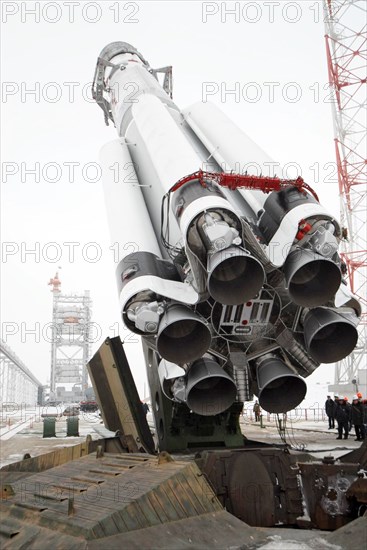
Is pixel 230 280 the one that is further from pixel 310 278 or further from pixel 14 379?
pixel 14 379

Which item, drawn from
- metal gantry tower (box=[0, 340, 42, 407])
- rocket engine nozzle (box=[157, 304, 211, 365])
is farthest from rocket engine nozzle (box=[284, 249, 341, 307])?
metal gantry tower (box=[0, 340, 42, 407])

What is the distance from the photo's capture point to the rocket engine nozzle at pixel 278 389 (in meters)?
5.71

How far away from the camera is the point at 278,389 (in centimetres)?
593

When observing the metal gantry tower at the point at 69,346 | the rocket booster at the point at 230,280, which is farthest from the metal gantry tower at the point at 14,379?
the rocket booster at the point at 230,280

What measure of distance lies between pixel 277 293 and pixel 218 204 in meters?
1.38

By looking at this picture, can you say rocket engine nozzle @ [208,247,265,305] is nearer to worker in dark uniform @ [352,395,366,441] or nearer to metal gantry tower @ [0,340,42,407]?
worker in dark uniform @ [352,395,366,441]

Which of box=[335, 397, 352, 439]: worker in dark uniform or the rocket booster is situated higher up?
the rocket booster

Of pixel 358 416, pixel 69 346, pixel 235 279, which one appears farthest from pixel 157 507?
pixel 69 346

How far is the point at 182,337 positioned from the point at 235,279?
0.85 metres

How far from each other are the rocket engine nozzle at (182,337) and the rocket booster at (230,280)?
11 mm

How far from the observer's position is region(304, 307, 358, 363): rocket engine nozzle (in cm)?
535

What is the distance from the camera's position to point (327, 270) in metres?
5.10

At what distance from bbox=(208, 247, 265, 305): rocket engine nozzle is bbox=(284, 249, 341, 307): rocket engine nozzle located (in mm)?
376

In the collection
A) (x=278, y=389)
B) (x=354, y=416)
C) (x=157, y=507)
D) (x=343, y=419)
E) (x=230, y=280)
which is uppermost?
(x=230, y=280)
